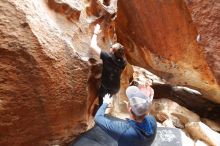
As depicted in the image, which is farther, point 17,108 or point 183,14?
point 183,14

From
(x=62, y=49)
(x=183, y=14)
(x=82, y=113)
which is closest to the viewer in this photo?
(x=62, y=49)

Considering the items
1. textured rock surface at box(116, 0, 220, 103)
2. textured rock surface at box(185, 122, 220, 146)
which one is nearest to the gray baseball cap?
textured rock surface at box(116, 0, 220, 103)

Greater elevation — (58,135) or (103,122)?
(103,122)

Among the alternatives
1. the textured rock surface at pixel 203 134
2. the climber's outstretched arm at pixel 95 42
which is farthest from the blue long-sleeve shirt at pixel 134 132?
the textured rock surface at pixel 203 134

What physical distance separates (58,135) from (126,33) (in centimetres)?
253

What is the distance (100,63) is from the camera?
402 cm

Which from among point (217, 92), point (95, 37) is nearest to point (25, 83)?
point (95, 37)

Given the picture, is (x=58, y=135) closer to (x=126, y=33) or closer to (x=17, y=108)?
(x=17, y=108)

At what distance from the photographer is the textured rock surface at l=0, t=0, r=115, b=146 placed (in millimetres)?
3094

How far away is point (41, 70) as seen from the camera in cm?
327

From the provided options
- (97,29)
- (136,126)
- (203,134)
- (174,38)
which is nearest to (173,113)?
(203,134)

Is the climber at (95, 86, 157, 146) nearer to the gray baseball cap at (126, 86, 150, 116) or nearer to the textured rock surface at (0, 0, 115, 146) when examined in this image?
the gray baseball cap at (126, 86, 150, 116)

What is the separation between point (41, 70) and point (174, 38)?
2.39 metres

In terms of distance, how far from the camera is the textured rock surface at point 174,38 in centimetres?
402
